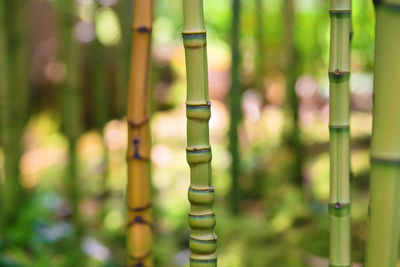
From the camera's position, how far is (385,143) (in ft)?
2.16

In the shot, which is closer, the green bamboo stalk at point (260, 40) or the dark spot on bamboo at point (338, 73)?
the dark spot on bamboo at point (338, 73)

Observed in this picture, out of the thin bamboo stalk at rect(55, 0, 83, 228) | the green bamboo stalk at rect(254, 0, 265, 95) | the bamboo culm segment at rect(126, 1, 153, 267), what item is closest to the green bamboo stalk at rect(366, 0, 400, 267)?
the bamboo culm segment at rect(126, 1, 153, 267)

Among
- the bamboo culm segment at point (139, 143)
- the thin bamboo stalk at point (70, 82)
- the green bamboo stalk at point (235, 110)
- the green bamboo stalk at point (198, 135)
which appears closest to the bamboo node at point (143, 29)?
the bamboo culm segment at point (139, 143)

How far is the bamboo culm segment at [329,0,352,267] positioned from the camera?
Answer: 64cm

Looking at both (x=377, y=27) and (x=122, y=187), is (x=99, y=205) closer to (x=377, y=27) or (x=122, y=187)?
(x=122, y=187)

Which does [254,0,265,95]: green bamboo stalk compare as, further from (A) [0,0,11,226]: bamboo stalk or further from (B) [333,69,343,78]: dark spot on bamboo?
(B) [333,69,343,78]: dark spot on bamboo

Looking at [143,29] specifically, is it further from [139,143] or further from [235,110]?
[235,110]

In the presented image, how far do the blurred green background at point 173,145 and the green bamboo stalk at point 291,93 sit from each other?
0.01 meters

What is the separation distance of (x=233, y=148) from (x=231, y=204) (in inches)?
10.2

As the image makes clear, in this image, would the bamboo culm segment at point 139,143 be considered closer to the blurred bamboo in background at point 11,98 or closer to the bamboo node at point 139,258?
the bamboo node at point 139,258

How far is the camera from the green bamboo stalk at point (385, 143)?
0.64 metres

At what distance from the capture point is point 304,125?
3.29m


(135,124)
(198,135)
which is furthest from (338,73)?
(135,124)

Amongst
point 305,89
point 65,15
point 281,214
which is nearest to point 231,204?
point 281,214
